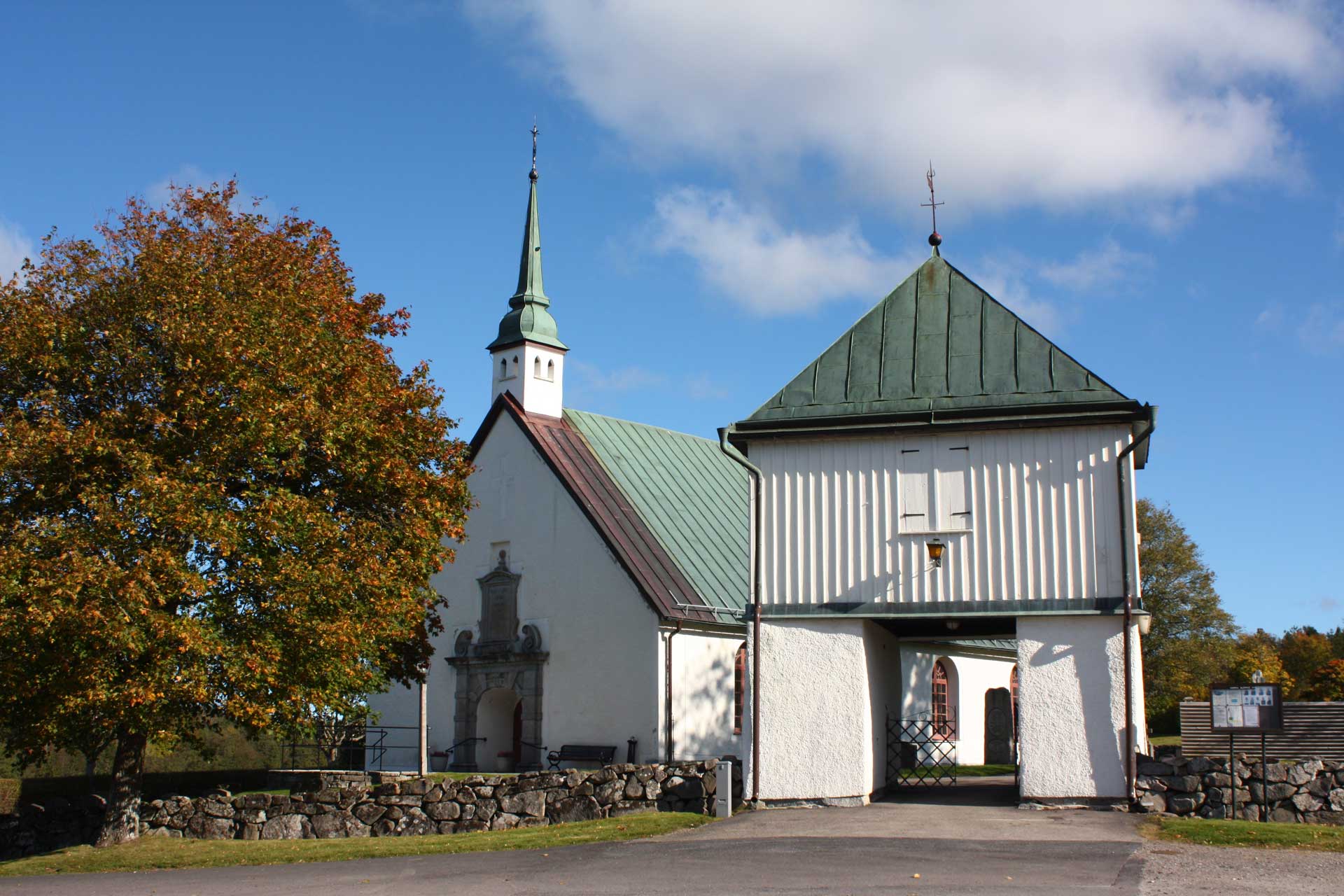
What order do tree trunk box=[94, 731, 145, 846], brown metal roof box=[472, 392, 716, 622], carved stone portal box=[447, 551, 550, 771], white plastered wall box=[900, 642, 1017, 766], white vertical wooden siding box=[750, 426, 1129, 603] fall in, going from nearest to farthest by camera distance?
white vertical wooden siding box=[750, 426, 1129, 603] → tree trunk box=[94, 731, 145, 846] → brown metal roof box=[472, 392, 716, 622] → carved stone portal box=[447, 551, 550, 771] → white plastered wall box=[900, 642, 1017, 766]

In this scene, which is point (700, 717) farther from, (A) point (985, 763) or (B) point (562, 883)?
(B) point (562, 883)

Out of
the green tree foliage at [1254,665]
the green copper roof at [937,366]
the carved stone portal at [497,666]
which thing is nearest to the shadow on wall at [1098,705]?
the green copper roof at [937,366]

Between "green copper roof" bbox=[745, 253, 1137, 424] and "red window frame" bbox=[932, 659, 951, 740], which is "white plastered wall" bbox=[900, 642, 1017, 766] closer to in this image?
"red window frame" bbox=[932, 659, 951, 740]

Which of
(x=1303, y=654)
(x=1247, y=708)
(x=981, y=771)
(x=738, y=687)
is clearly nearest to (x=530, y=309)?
(x=738, y=687)

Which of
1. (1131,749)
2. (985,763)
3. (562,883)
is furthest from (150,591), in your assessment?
(985,763)

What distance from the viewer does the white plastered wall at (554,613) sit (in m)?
26.6

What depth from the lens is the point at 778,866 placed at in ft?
43.4

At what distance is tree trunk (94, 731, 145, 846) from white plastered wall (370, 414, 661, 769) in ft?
32.3

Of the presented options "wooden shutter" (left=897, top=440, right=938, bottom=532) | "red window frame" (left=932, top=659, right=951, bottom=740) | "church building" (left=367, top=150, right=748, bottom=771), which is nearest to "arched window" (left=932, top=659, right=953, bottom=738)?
"red window frame" (left=932, top=659, right=951, bottom=740)

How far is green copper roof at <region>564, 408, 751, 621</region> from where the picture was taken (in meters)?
28.9

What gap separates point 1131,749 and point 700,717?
1150 cm

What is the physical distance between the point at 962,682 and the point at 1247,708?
18255 millimetres

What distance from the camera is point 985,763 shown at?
3459cm

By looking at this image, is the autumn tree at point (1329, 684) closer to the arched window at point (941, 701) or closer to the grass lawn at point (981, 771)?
the arched window at point (941, 701)
